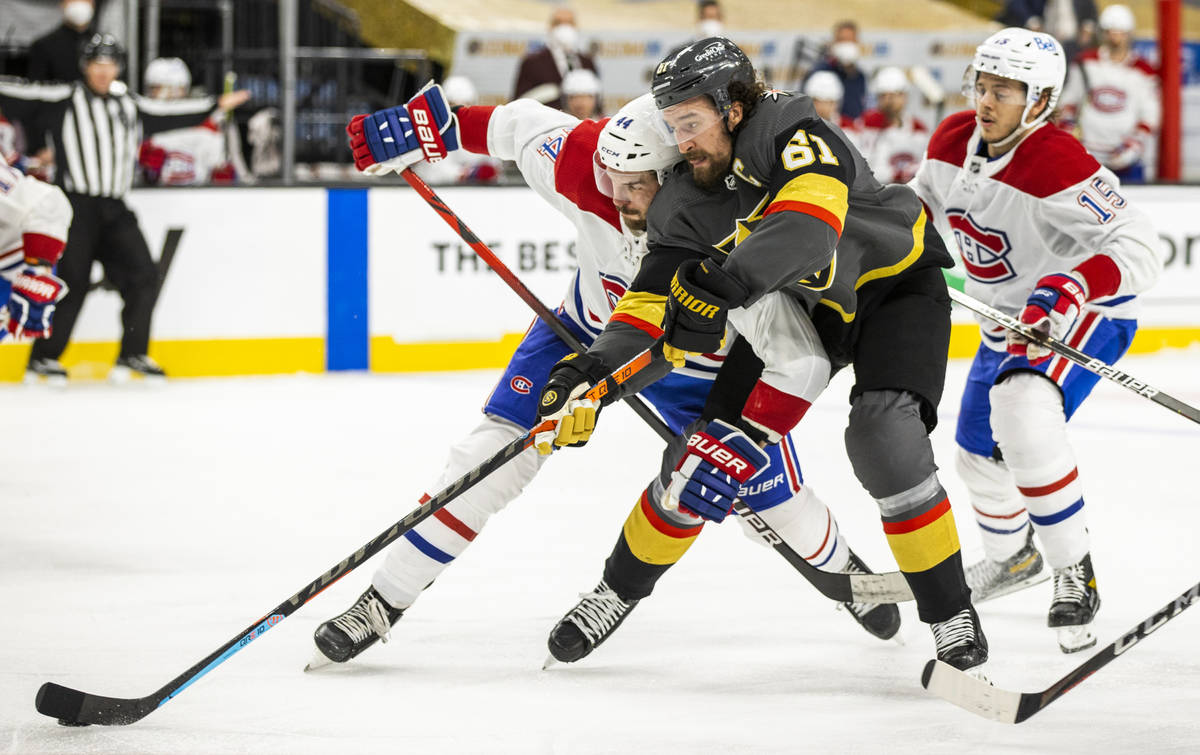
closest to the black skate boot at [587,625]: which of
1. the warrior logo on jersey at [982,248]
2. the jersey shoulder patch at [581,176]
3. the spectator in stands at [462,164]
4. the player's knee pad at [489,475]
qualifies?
the player's knee pad at [489,475]

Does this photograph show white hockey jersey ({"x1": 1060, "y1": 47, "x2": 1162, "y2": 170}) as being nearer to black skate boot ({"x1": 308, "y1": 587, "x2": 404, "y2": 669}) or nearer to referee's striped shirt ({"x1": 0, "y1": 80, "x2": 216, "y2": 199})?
referee's striped shirt ({"x1": 0, "y1": 80, "x2": 216, "y2": 199})

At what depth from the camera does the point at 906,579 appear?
2.55 meters

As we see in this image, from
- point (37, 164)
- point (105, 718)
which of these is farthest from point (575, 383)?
point (37, 164)

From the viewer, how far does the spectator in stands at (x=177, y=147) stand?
7328mm

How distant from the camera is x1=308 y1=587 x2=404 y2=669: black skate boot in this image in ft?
8.92

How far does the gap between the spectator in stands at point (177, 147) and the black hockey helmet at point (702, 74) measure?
5.24 metres

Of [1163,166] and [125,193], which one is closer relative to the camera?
[125,193]

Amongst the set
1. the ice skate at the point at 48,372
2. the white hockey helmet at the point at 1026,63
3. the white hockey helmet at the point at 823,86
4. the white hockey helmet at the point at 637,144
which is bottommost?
the ice skate at the point at 48,372

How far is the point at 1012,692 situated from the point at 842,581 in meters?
0.43

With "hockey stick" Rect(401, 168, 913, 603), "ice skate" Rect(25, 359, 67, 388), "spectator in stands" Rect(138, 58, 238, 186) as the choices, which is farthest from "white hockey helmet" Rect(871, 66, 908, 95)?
"hockey stick" Rect(401, 168, 913, 603)

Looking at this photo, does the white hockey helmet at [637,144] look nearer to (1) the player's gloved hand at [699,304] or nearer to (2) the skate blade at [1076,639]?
(1) the player's gloved hand at [699,304]

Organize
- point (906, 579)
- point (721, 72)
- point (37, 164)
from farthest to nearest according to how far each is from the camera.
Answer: point (37, 164) < point (906, 579) < point (721, 72)

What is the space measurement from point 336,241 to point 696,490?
4.33 metres

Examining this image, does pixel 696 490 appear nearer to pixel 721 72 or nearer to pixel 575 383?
pixel 575 383
